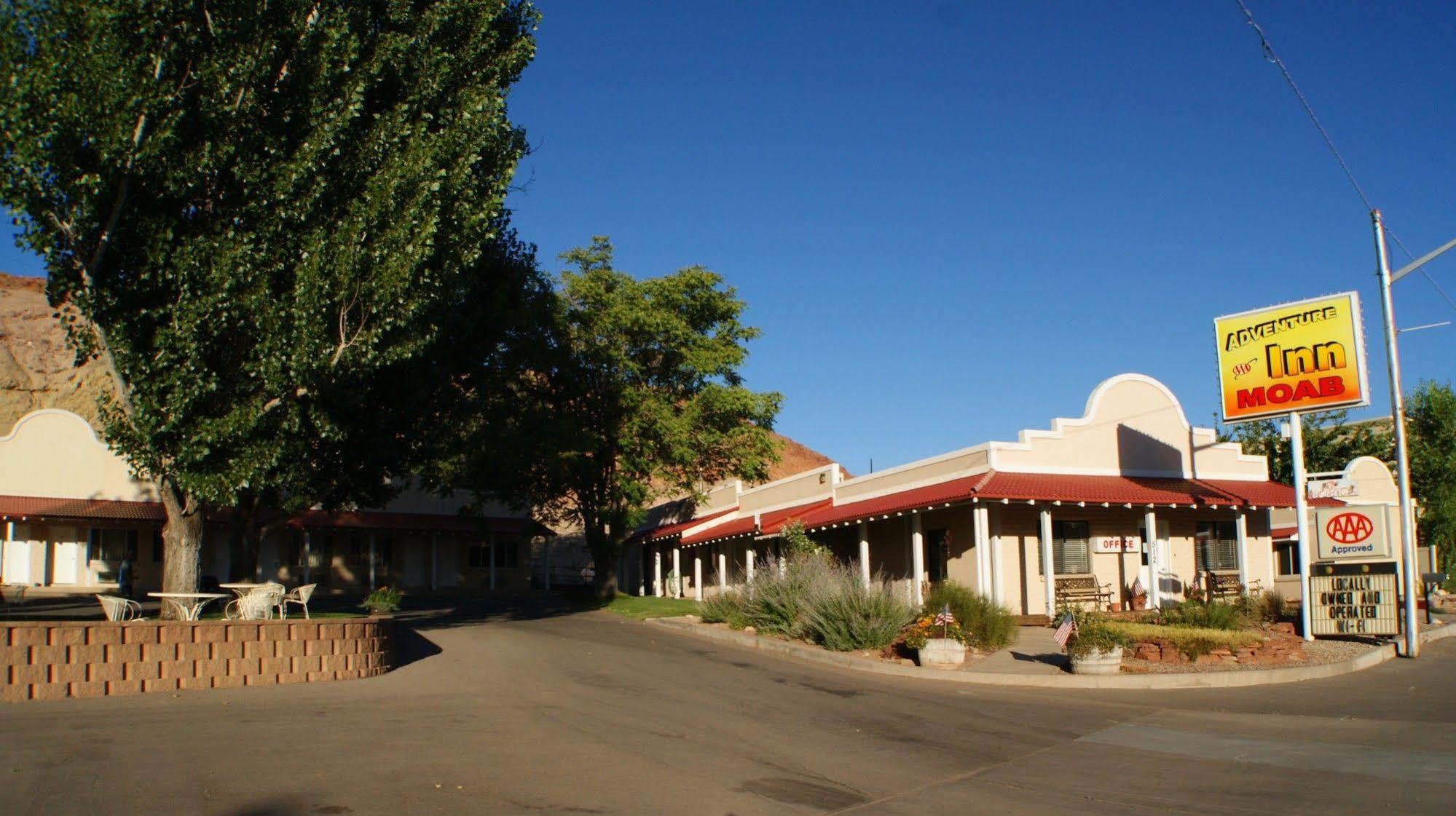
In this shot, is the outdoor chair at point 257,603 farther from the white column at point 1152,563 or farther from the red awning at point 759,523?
the white column at point 1152,563

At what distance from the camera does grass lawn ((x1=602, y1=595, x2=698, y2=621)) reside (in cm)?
3025

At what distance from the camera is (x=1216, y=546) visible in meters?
28.3

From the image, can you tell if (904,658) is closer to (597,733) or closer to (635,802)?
(597,733)

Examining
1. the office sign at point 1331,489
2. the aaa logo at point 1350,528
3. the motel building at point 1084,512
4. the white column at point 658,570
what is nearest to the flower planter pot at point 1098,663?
the motel building at point 1084,512

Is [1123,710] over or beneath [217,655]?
beneath

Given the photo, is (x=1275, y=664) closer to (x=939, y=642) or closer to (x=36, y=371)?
(x=939, y=642)

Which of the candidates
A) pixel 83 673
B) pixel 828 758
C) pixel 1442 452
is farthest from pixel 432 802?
pixel 1442 452

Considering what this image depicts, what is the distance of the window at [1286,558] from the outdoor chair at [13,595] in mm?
37448

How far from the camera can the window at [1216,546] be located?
28.0m

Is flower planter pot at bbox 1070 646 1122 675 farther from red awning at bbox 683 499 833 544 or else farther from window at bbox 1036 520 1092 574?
red awning at bbox 683 499 833 544

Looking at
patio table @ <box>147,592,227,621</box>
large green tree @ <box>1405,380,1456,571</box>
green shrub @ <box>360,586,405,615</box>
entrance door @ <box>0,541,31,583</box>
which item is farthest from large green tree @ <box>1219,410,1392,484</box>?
entrance door @ <box>0,541,31,583</box>

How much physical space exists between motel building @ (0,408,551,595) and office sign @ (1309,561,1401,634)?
23773 millimetres

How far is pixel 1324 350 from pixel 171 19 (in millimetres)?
20496

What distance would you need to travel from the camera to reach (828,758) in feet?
35.7
